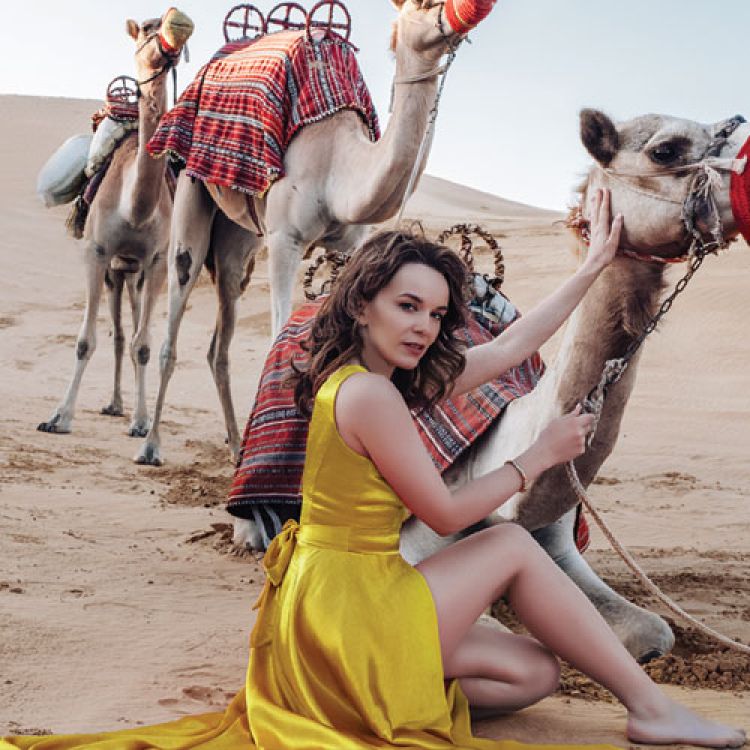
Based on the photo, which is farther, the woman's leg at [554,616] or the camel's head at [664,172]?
the camel's head at [664,172]

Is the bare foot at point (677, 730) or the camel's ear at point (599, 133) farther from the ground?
the camel's ear at point (599, 133)

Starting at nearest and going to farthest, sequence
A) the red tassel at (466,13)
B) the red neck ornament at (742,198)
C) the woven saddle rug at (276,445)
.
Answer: the red neck ornament at (742,198) → the woven saddle rug at (276,445) → the red tassel at (466,13)

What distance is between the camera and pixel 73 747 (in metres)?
2.50

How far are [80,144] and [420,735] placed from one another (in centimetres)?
815

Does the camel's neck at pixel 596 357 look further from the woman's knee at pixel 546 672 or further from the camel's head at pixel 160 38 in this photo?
the camel's head at pixel 160 38

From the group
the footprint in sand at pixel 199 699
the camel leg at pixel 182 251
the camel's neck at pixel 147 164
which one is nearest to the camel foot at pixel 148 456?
the camel leg at pixel 182 251

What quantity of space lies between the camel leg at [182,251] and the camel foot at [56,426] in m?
1.09

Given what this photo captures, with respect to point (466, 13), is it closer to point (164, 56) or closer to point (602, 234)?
point (602, 234)

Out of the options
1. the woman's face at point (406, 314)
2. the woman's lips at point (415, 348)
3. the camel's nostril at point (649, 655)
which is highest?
the woman's face at point (406, 314)

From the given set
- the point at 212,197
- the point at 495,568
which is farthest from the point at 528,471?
the point at 212,197

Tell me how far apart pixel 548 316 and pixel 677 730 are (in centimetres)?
109

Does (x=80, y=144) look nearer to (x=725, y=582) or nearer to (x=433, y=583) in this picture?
(x=725, y=582)

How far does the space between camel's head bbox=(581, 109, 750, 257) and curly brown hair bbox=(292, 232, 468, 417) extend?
1.71ft

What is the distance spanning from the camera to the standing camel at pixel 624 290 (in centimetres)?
290
